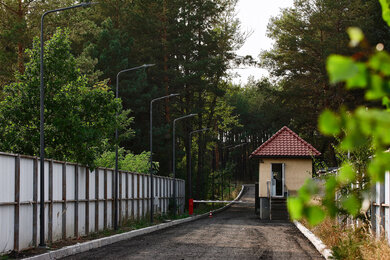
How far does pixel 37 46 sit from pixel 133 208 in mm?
11954

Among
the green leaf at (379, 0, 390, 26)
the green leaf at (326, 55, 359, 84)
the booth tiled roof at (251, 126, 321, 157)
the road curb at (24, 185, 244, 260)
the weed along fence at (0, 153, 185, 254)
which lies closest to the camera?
the green leaf at (326, 55, 359, 84)

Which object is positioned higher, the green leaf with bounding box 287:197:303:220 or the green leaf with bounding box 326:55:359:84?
the green leaf with bounding box 326:55:359:84

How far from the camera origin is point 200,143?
6794cm

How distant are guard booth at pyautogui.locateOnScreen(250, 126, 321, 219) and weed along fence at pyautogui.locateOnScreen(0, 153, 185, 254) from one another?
1531 centimetres

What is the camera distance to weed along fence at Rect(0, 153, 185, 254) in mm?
15023

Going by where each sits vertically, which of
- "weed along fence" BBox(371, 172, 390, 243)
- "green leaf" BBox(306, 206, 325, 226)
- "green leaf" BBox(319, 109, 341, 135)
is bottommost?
"weed along fence" BBox(371, 172, 390, 243)

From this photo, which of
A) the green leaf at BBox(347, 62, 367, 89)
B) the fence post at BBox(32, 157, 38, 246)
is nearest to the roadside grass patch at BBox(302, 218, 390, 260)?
the fence post at BBox(32, 157, 38, 246)

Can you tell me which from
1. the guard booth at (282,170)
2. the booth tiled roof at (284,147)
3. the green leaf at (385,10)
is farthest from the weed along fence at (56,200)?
the booth tiled roof at (284,147)

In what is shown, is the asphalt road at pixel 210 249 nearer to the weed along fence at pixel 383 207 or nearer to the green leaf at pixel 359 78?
the weed along fence at pixel 383 207

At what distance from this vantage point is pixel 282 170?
4528 cm

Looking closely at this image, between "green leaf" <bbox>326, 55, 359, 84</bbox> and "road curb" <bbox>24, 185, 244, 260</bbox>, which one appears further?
"road curb" <bbox>24, 185, 244, 260</bbox>

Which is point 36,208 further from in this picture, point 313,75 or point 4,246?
point 313,75

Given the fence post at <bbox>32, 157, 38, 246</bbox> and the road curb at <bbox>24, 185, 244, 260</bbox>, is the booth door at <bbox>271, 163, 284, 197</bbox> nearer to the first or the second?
the road curb at <bbox>24, 185, 244, 260</bbox>

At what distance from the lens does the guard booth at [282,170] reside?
43969 millimetres
